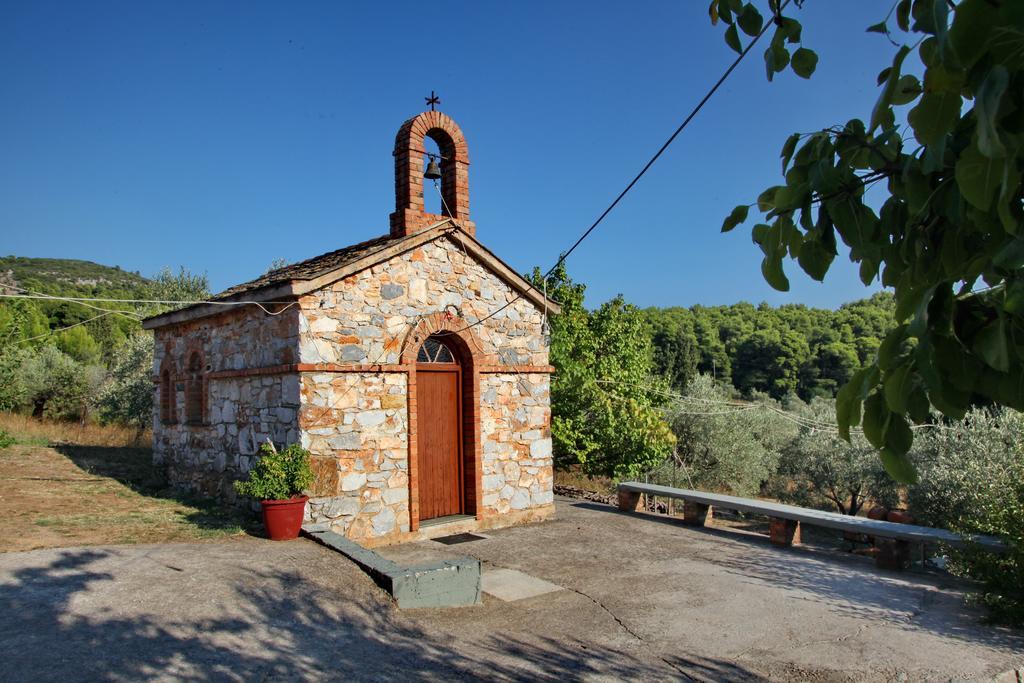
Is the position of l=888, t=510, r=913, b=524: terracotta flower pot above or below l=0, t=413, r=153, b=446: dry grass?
below

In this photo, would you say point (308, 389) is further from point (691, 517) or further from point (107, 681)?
point (691, 517)

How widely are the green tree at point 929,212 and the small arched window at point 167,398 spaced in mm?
12236

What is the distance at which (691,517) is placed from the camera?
10.9 m

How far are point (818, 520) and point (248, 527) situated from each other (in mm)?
7494

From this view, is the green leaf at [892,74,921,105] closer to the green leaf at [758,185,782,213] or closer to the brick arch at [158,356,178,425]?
the green leaf at [758,185,782,213]

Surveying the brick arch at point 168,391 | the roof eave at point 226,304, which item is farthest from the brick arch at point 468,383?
the brick arch at point 168,391

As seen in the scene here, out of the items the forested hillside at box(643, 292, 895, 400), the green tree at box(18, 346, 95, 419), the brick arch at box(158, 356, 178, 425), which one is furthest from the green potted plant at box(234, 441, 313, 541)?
the forested hillside at box(643, 292, 895, 400)

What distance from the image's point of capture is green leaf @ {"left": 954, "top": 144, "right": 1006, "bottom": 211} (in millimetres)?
1285

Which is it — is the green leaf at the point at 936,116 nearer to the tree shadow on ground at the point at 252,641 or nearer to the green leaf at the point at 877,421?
the green leaf at the point at 877,421

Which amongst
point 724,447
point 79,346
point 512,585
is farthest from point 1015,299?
point 79,346

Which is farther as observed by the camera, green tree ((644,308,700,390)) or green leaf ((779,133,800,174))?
green tree ((644,308,700,390))

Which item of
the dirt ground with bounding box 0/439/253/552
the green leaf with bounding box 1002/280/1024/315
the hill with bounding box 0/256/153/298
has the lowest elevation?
the dirt ground with bounding box 0/439/253/552

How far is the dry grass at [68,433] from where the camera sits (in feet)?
54.2

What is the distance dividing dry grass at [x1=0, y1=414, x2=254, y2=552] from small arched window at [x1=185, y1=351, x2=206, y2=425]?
1.31 meters
